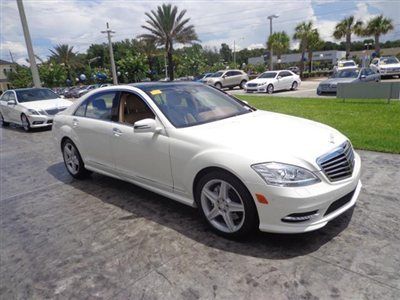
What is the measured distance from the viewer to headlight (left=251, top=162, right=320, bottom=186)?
9.25 ft

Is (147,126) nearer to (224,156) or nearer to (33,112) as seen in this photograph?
(224,156)

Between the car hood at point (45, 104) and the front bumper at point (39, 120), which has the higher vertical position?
the car hood at point (45, 104)

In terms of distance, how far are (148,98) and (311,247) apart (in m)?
2.53

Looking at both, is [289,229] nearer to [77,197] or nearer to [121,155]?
[121,155]

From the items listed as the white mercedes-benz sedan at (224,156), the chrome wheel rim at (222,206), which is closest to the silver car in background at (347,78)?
the white mercedes-benz sedan at (224,156)

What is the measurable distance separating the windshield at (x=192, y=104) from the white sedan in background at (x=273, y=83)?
58.1 ft

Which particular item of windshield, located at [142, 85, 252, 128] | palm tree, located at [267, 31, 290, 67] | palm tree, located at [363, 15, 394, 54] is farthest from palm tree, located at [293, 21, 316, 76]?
windshield, located at [142, 85, 252, 128]

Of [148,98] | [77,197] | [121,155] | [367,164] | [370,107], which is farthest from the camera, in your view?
[370,107]

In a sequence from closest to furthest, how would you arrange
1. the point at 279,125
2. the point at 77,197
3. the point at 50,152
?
the point at 279,125
the point at 77,197
the point at 50,152

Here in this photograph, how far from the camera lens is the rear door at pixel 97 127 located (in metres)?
4.59

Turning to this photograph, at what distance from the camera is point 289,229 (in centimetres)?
290

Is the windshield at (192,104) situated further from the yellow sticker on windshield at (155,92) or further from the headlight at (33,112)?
the headlight at (33,112)

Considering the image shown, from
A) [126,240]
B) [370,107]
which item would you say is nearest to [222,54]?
[370,107]

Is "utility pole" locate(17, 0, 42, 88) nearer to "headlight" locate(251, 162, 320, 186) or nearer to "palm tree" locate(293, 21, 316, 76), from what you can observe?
"headlight" locate(251, 162, 320, 186)
